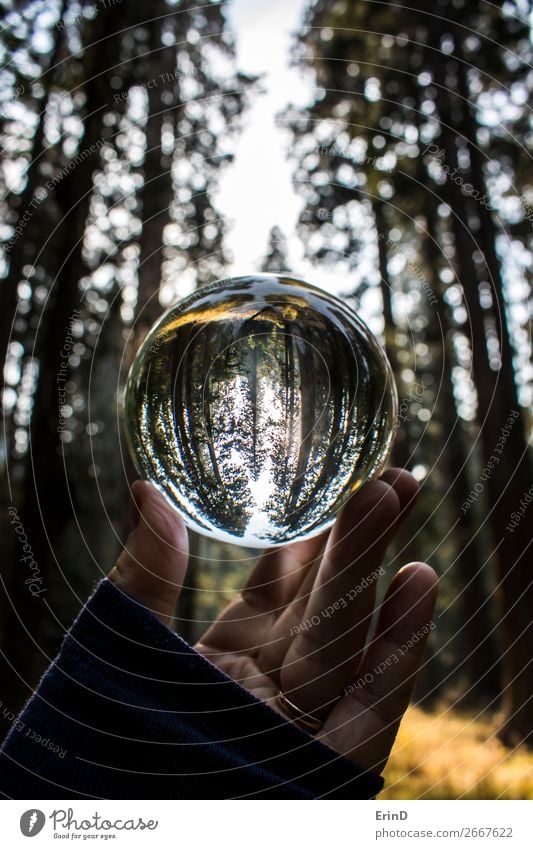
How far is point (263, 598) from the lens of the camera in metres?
3.03

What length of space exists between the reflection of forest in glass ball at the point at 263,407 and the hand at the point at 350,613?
0.16m

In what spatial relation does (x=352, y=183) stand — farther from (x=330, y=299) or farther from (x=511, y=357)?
(x=330, y=299)

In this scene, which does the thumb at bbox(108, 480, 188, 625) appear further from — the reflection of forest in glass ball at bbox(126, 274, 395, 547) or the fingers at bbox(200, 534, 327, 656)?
the fingers at bbox(200, 534, 327, 656)

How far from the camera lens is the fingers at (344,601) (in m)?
2.35

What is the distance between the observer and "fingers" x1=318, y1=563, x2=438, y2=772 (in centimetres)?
229

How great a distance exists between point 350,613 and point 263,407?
0.79 m
